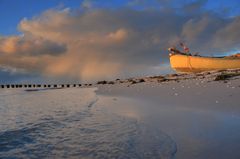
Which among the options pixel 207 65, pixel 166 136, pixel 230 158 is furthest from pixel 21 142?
pixel 207 65

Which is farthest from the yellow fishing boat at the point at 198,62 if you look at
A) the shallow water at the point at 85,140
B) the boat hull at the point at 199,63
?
the shallow water at the point at 85,140

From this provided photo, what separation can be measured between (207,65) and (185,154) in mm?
44269

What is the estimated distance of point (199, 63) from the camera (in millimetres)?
47125

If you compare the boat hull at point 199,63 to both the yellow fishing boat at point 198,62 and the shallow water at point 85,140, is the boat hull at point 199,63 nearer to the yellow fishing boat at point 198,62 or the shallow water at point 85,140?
the yellow fishing boat at point 198,62

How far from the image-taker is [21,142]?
5059 millimetres

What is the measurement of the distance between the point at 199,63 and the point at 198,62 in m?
0.23

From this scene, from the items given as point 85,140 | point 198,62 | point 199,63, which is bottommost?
point 85,140

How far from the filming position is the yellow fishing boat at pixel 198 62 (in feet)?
144

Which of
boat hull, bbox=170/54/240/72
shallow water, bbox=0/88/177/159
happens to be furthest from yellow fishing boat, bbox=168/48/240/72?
shallow water, bbox=0/88/177/159

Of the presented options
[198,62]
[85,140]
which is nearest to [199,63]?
[198,62]

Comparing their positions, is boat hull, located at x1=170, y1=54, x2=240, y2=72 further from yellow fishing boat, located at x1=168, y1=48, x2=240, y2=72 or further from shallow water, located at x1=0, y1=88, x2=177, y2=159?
shallow water, located at x1=0, y1=88, x2=177, y2=159

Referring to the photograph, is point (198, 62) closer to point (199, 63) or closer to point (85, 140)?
point (199, 63)

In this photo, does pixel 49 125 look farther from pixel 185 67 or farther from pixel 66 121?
pixel 185 67

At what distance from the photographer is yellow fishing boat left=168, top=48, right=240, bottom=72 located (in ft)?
144
